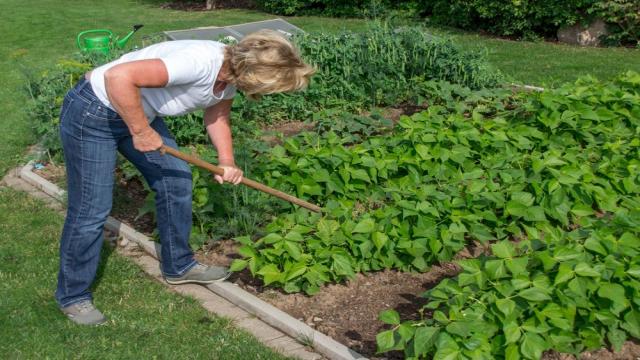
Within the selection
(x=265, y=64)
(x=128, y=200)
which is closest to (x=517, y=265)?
(x=265, y=64)

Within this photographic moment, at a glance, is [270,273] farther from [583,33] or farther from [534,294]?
[583,33]

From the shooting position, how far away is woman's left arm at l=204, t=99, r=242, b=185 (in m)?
3.77

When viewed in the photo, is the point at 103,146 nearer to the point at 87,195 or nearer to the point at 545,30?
the point at 87,195

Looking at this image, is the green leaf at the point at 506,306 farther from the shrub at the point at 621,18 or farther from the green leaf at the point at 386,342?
the shrub at the point at 621,18

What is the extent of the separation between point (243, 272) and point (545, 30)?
A: 935cm

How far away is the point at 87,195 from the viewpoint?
11.5 ft

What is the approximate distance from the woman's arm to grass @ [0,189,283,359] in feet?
3.57

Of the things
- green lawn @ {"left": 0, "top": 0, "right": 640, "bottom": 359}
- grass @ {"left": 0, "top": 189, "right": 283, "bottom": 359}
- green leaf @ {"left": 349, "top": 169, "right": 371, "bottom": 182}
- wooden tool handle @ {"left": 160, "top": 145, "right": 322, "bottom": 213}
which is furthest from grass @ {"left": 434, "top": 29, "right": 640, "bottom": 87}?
grass @ {"left": 0, "top": 189, "right": 283, "bottom": 359}

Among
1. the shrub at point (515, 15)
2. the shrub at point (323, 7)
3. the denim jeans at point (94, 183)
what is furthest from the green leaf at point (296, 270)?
the shrub at point (323, 7)

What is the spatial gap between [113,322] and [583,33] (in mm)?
9888

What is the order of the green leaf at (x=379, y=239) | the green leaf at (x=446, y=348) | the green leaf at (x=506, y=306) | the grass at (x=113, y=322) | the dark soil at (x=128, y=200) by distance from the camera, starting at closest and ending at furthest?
the green leaf at (x=446, y=348), the green leaf at (x=506, y=306), the grass at (x=113, y=322), the green leaf at (x=379, y=239), the dark soil at (x=128, y=200)

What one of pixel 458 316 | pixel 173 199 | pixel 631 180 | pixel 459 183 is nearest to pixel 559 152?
pixel 631 180

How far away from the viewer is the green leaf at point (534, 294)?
3.01 meters

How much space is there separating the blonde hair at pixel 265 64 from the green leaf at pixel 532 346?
4.92 ft
